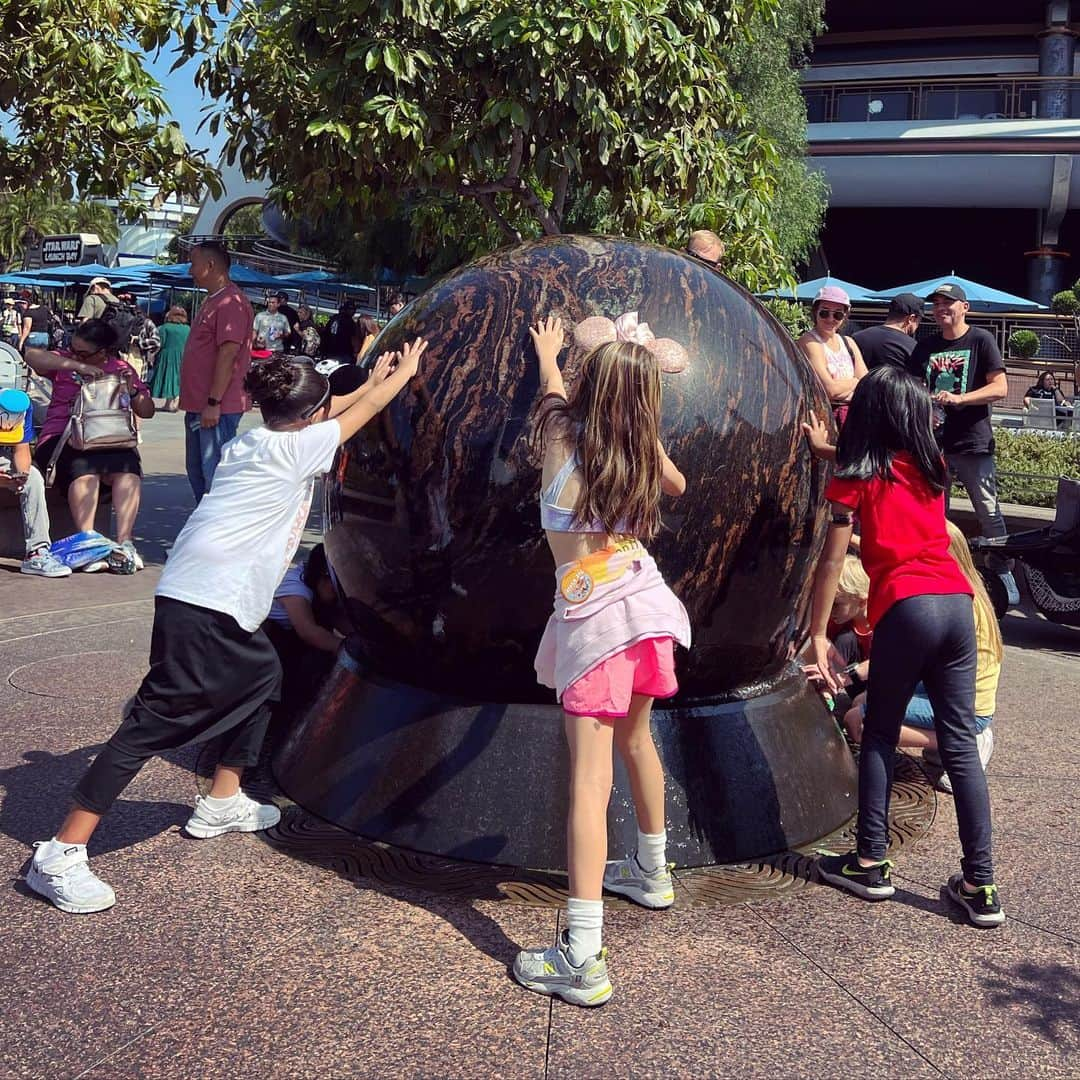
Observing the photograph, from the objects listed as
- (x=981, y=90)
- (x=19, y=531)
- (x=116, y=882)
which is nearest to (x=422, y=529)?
(x=116, y=882)

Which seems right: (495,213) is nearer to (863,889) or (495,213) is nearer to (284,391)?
(284,391)

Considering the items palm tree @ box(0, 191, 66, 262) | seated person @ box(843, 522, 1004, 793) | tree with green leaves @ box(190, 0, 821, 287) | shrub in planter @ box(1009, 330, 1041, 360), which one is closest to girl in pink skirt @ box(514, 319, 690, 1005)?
seated person @ box(843, 522, 1004, 793)

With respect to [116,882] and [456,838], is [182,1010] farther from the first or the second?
[456,838]

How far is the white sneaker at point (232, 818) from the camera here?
4.05 m

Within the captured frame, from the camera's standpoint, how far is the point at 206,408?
27.3ft

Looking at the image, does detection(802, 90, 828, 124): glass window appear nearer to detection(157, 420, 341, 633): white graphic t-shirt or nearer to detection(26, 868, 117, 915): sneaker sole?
detection(157, 420, 341, 633): white graphic t-shirt

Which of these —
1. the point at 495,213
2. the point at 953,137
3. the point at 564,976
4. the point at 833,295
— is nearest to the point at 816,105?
the point at 953,137

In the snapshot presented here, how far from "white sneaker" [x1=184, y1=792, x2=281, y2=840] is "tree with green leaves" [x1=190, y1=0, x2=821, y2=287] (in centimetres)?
518

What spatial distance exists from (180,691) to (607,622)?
1.31 meters

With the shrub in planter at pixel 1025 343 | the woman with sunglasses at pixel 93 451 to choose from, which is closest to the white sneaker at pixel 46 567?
the woman with sunglasses at pixel 93 451

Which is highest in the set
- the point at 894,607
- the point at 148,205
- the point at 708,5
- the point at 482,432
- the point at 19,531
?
the point at 708,5

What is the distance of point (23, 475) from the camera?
8.84 meters

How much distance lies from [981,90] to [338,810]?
39566mm

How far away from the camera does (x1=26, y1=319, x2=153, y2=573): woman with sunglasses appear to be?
28.8 feet
